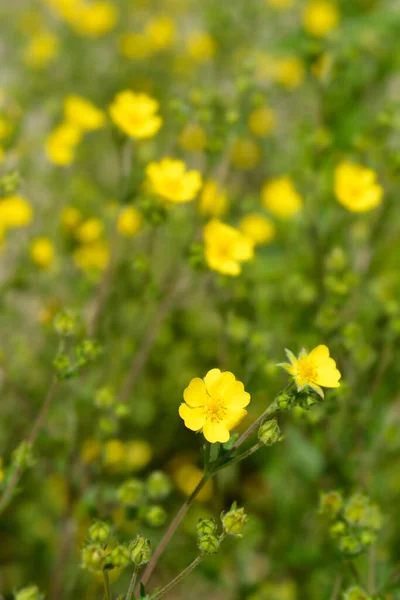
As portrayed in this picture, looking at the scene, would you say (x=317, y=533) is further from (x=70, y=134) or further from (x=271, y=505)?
(x=70, y=134)

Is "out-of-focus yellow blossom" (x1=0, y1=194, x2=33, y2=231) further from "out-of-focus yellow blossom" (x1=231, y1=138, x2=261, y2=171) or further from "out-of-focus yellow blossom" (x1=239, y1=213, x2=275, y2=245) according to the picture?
"out-of-focus yellow blossom" (x1=231, y1=138, x2=261, y2=171)

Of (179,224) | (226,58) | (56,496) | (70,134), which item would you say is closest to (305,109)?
(226,58)

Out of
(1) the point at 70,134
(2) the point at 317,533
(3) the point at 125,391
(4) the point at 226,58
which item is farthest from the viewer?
(4) the point at 226,58

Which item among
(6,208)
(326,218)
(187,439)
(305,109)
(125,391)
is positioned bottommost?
(187,439)

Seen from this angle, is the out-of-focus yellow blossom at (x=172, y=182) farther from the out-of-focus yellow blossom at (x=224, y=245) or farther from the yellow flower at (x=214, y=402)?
the yellow flower at (x=214, y=402)

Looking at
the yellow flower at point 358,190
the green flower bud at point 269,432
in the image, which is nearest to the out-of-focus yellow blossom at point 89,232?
the yellow flower at point 358,190

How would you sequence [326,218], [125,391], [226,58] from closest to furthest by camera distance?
[125,391] < [326,218] < [226,58]
